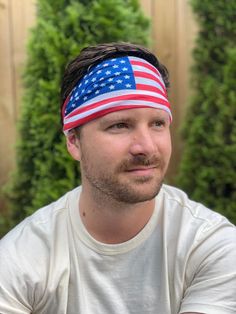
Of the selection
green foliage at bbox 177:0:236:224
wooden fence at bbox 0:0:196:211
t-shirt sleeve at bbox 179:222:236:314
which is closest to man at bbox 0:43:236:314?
t-shirt sleeve at bbox 179:222:236:314

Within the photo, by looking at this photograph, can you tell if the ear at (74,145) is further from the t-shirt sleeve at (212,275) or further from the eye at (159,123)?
the t-shirt sleeve at (212,275)

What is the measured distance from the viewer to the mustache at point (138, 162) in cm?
188

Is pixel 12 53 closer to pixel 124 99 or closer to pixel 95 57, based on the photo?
pixel 95 57

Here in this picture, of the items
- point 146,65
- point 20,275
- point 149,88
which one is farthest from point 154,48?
point 20,275

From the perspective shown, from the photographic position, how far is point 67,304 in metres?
2.00

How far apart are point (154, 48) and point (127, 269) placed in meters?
2.65

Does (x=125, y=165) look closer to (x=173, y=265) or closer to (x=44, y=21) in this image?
(x=173, y=265)

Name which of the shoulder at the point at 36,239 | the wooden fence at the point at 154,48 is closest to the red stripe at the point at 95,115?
the shoulder at the point at 36,239

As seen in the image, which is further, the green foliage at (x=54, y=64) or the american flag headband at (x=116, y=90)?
the green foliage at (x=54, y=64)

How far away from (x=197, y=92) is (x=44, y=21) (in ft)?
3.92

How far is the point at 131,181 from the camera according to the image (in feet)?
6.29

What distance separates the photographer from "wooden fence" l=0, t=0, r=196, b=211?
429 centimetres

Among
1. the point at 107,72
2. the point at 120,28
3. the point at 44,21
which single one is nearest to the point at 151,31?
the point at 120,28

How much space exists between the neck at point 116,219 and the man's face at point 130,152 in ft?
0.30
